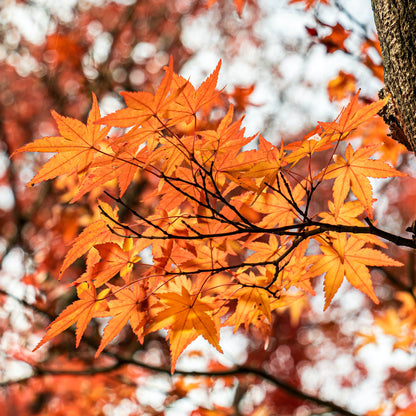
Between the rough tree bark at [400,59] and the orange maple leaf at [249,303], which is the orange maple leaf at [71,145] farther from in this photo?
the rough tree bark at [400,59]

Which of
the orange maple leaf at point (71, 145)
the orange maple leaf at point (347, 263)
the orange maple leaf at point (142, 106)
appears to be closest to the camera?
the orange maple leaf at point (142, 106)

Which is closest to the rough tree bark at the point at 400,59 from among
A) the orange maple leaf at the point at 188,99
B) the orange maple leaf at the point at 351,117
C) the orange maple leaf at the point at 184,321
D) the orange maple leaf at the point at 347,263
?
the orange maple leaf at the point at 351,117

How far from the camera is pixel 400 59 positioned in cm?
76

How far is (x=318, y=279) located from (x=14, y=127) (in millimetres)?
6019

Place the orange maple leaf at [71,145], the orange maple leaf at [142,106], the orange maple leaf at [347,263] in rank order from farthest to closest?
the orange maple leaf at [347,263]
the orange maple leaf at [71,145]
the orange maple leaf at [142,106]

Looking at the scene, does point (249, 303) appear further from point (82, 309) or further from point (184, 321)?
point (82, 309)

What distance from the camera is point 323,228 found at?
72 cm

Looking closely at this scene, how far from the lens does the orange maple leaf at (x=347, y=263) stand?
0.88m

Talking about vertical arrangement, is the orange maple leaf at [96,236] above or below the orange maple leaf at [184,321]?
above

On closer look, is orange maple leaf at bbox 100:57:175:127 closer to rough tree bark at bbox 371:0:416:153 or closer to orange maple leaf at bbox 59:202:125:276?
orange maple leaf at bbox 59:202:125:276

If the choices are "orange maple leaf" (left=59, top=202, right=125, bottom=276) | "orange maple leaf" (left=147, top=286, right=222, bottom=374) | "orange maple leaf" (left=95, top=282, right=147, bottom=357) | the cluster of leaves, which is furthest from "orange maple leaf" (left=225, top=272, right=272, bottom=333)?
"orange maple leaf" (left=59, top=202, right=125, bottom=276)

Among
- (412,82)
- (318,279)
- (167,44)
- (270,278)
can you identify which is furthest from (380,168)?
(167,44)

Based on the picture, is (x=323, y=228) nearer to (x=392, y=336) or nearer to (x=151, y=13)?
(x=392, y=336)

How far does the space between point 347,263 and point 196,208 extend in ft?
1.34
